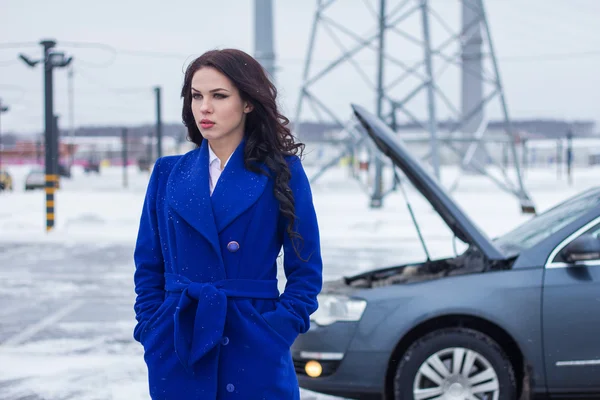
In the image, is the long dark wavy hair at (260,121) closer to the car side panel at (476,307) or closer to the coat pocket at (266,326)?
the coat pocket at (266,326)

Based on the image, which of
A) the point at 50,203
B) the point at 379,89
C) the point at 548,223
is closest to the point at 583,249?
the point at 548,223

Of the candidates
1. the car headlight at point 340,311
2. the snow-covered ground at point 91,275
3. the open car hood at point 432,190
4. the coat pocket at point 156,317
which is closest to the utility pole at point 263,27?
the snow-covered ground at point 91,275

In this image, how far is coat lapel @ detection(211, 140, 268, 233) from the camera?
7.13 feet

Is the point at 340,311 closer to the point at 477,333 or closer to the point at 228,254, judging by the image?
the point at 477,333

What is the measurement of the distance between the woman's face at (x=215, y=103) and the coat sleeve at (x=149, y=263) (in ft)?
0.84

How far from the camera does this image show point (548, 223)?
471 cm

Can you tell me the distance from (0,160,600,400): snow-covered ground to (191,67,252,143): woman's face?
3.11 meters

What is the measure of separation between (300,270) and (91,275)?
28.6ft

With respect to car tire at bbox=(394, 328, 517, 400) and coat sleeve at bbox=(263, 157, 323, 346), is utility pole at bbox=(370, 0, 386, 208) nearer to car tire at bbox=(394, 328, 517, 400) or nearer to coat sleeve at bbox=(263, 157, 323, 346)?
car tire at bbox=(394, 328, 517, 400)

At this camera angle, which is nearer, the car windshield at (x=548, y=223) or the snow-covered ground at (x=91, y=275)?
the car windshield at (x=548, y=223)

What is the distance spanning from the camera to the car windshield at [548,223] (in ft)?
14.5

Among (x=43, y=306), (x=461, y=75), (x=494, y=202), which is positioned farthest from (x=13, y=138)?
(x=43, y=306)

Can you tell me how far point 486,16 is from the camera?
61.9ft

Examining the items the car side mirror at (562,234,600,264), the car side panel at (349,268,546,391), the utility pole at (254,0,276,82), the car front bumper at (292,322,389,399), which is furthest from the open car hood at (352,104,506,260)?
the utility pole at (254,0,276,82)
